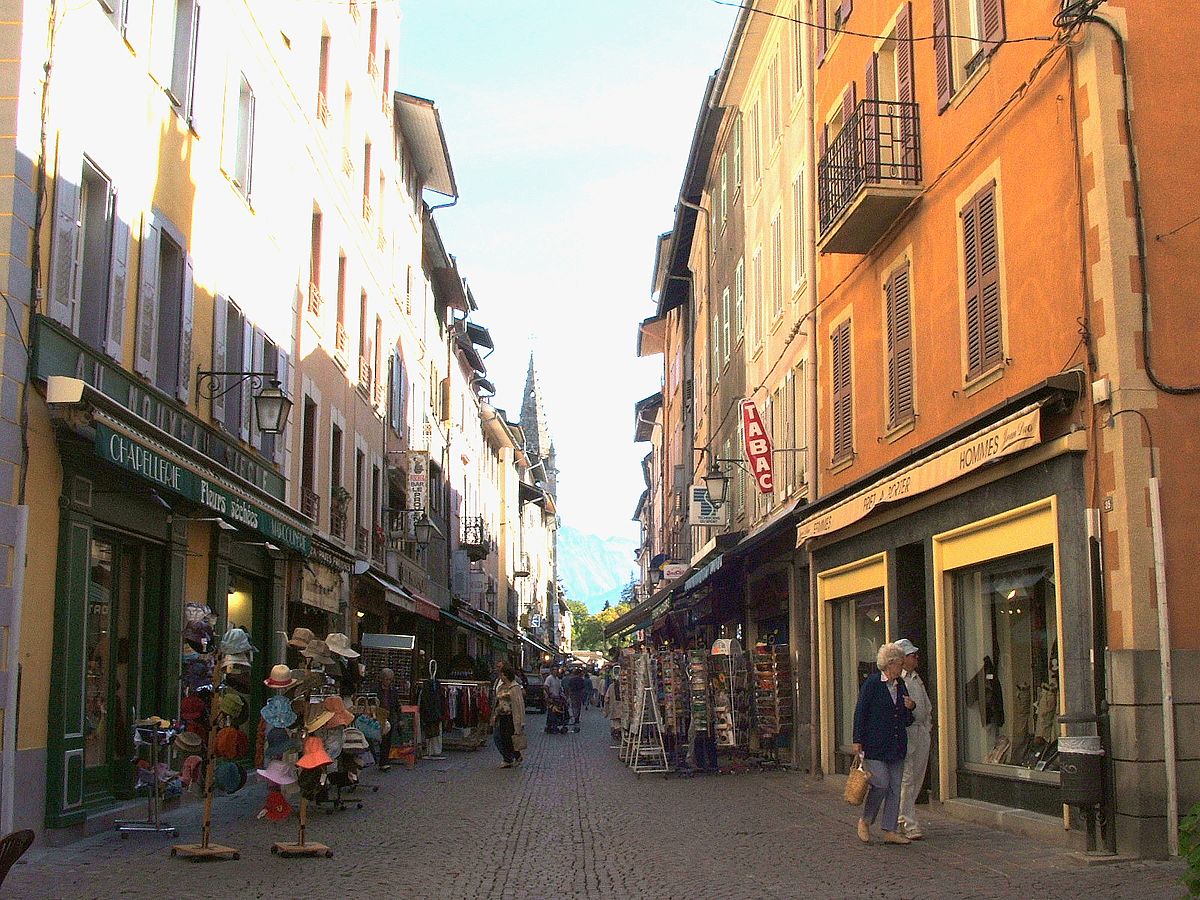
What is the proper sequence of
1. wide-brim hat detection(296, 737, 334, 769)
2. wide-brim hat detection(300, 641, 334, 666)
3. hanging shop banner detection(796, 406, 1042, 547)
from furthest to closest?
wide-brim hat detection(300, 641, 334, 666), wide-brim hat detection(296, 737, 334, 769), hanging shop banner detection(796, 406, 1042, 547)

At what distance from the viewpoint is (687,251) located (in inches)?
1406

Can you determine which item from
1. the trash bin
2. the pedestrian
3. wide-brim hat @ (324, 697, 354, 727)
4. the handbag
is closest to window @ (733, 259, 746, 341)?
the pedestrian

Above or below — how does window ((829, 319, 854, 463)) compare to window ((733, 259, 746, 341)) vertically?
below

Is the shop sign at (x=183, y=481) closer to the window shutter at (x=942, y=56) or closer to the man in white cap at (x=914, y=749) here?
the man in white cap at (x=914, y=749)

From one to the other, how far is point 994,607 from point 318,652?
20.4 feet

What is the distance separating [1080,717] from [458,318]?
35129 millimetres

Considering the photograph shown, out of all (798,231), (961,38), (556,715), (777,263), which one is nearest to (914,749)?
(961,38)

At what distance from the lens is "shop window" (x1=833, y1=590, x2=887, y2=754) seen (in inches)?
654

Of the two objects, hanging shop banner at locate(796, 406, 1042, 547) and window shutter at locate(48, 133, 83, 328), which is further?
window shutter at locate(48, 133, 83, 328)

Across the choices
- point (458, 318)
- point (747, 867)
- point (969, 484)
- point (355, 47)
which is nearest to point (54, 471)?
point (747, 867)

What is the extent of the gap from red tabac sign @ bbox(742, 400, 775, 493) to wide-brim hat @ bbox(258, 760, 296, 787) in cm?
1040

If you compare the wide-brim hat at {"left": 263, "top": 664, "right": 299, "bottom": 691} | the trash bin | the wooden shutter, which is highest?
the wooden shutter

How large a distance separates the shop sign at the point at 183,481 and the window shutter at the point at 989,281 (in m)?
7.36

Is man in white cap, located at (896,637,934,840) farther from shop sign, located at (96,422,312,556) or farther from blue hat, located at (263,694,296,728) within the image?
shop sign, located at (96,422,312,556)
